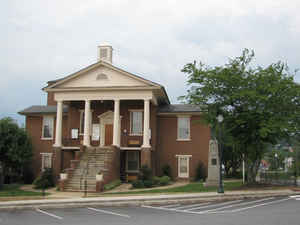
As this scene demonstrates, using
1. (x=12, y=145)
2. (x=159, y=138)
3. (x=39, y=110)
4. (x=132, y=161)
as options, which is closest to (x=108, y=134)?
(x=132, y=161)

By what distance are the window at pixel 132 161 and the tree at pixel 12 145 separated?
8631mm

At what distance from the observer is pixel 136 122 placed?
33562 millimetres

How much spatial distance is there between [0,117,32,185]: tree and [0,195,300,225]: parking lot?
38.7 ft

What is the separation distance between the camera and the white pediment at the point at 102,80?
30688 mm

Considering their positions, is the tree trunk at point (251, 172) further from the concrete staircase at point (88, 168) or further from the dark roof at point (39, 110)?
the dark roof at point (39, 110)

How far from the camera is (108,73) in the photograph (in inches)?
1227

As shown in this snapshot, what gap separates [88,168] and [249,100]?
43.8ft

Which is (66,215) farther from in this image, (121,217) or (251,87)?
(251,87)

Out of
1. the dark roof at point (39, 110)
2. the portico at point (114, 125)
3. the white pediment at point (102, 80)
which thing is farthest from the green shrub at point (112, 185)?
the dark roof at point (39, 110)

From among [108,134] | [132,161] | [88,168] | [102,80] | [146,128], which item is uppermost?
[102,80]

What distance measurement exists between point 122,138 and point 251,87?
14001mm

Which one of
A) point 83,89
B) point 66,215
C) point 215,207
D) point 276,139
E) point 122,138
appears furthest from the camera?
point 122,138

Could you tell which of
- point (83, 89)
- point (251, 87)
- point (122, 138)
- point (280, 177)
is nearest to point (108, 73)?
point (83, 89)

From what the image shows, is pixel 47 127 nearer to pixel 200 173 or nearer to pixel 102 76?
pixel 102 76
